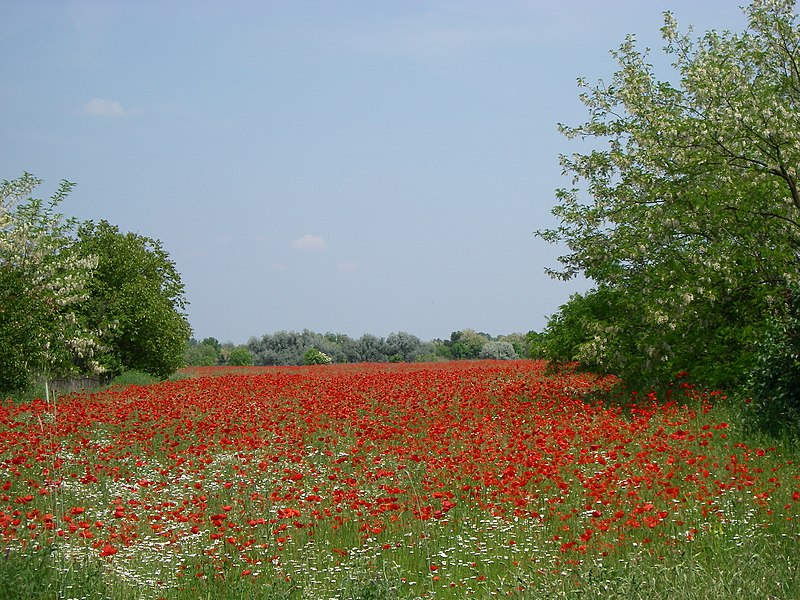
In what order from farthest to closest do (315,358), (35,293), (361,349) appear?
(361,349)
(315,358)
(35,293)

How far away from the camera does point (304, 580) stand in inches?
267

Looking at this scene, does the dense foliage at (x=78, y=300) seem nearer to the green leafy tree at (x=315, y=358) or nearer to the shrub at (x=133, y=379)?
the shrub at (x=133, y=379)

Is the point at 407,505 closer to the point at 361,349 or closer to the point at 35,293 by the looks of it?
the point at 35,293

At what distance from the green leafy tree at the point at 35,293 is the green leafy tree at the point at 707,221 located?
51.4ft

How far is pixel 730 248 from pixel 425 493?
29.9 ft

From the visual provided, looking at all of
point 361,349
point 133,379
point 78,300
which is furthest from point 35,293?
point 361,349

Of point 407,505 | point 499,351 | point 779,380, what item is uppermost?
point 499,351

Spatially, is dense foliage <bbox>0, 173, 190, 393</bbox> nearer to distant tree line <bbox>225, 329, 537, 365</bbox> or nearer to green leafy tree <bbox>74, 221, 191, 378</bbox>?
green leafy tree <bbox>74, 221, 191, 378</bbox>

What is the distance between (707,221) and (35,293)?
18.9 m

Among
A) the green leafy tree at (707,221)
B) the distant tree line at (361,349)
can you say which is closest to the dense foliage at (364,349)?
the distant tree line at (361,349)

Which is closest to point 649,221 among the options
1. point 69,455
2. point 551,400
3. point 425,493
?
point 551,400

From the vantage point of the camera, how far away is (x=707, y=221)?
51.4ft

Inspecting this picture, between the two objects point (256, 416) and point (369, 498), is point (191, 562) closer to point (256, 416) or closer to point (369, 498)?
point (369, 498)

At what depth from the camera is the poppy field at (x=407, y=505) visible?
6.62 meters
